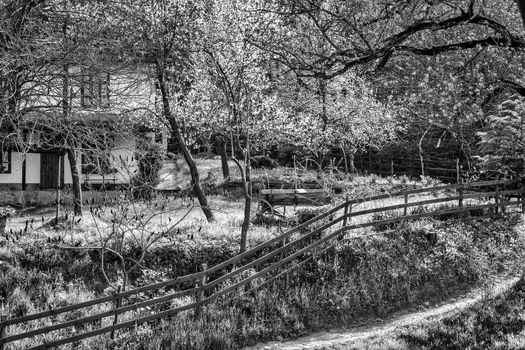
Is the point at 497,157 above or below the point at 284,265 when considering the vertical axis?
above

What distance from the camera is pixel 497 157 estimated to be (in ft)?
59.5

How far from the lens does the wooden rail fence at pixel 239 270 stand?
958 cm

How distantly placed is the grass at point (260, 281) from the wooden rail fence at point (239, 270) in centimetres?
36

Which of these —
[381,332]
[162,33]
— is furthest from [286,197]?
[381,332]

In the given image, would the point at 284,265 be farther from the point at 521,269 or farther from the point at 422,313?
the point at 521,269

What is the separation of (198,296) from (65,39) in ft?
22.0

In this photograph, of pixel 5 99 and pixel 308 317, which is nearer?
pixel 5 99

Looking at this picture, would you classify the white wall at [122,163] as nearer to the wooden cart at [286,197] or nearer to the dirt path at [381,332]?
the wooden cart at [286,197]

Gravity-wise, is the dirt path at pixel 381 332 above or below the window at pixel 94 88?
below

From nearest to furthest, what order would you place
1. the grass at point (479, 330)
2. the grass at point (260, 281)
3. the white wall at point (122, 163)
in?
1. the grass at point (479, 330)
2. the grass at point (260, 281)
3. the white wall at point (122, 163)

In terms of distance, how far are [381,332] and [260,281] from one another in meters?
2.97

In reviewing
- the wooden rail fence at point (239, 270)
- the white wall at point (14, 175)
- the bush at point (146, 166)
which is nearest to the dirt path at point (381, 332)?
the wooden rail fence at point (239, 270)

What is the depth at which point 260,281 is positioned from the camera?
1309 cm

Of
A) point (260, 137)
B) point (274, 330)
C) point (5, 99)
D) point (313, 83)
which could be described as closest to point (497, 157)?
point (313, 83)
